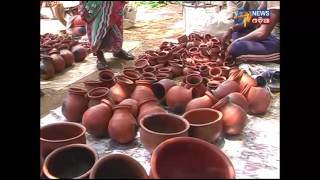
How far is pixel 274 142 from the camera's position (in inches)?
83.2

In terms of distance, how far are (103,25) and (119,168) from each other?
2.59 meters

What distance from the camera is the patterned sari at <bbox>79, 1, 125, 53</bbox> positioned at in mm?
3730

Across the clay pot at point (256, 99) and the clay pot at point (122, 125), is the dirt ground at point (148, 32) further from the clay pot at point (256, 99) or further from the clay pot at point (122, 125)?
the clay pot at point (256, 99)

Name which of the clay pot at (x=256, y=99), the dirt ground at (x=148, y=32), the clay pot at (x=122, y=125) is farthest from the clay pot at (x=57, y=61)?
the clay pot at (x=256, y=99)

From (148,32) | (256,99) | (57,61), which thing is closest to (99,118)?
(256,99)

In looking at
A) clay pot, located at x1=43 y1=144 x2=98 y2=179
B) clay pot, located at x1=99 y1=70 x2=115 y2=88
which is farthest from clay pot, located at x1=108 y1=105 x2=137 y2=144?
clay pot, located at x1=99 y1=70 x2=115 y2=88

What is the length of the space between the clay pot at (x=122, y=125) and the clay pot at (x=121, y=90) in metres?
0.30

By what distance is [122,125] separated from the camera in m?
2.05

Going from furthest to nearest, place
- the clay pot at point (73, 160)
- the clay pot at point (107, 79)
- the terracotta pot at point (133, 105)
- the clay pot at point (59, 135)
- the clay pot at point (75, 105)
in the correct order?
the clay pot at point (107, 79) < the clay pot at point (75, 105) < the terracotta pot at point (133, 105) < the clay pot at point (59, 135) < the clay pot at point (73, 160)

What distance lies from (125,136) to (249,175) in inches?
27.3

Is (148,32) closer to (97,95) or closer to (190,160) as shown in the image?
(97,95)

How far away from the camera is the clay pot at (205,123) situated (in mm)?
1979
